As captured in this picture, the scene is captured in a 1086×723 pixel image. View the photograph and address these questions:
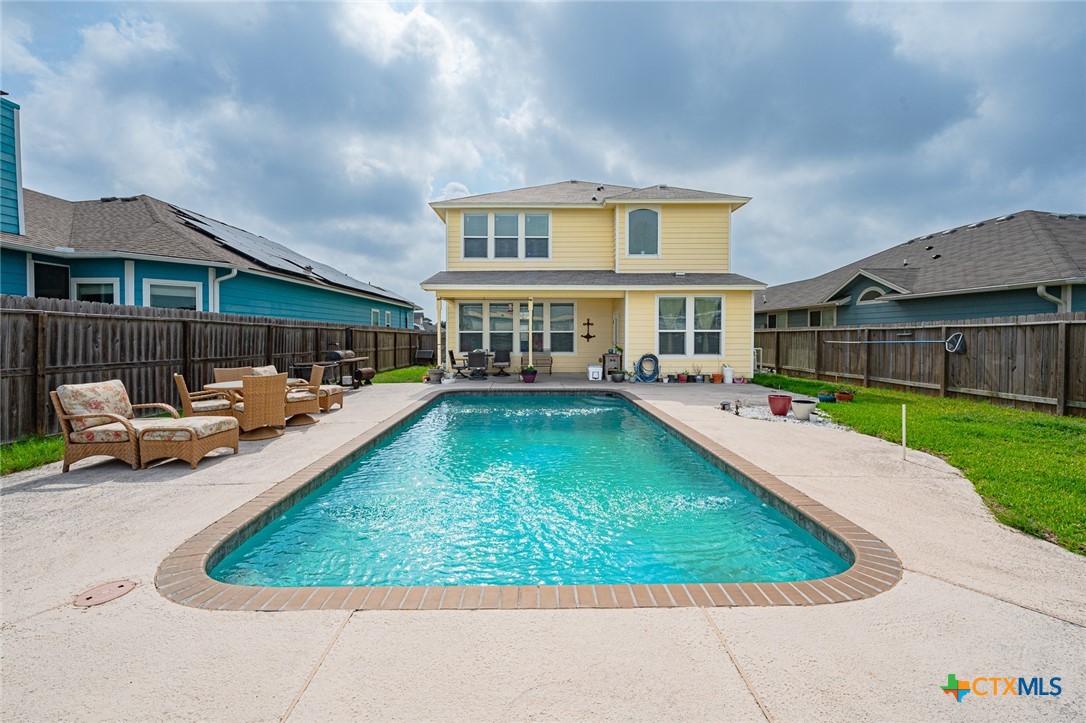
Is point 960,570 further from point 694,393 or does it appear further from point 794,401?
point 694,393

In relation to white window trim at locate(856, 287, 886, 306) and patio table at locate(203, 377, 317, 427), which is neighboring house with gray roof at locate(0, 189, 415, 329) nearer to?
patio table at locate(203, 377, 317, 427)

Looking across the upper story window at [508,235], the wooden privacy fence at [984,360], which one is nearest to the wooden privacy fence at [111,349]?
the upper story window at [508,235]

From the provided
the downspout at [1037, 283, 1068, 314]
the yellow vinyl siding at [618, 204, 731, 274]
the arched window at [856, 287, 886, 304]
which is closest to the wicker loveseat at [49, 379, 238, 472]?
the yellow vinyl siding at [618, 204, 731, 274]

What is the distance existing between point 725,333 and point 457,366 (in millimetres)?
8308

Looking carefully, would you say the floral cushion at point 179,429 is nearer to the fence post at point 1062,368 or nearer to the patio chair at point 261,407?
the patio chair at point 261,407

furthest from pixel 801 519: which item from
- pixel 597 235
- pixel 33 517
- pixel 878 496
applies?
pixel 597 235

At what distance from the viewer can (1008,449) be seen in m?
5.68

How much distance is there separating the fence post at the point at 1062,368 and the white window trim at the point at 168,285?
17.2m

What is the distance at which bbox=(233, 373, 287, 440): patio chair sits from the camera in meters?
6.55

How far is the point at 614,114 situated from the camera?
572 inches

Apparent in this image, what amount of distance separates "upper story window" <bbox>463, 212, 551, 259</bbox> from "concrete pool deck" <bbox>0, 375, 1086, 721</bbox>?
13.1 m

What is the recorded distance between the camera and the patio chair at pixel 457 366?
1496 cm

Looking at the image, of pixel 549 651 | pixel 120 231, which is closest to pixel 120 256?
pixel 120 231

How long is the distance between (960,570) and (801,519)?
3.61 feet
